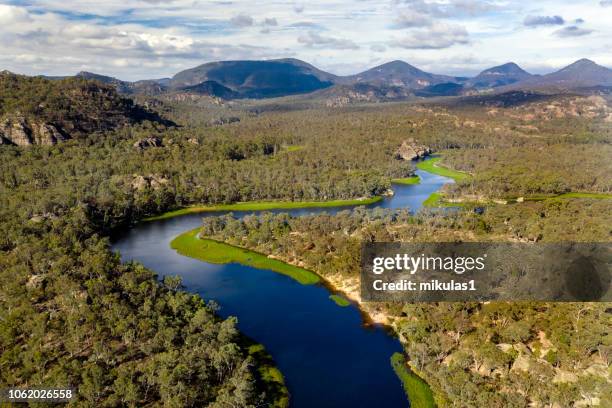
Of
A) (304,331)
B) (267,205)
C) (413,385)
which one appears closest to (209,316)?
(304,331)

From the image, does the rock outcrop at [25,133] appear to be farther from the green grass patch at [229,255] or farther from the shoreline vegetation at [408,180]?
the shoreline vegetation at [408,180]

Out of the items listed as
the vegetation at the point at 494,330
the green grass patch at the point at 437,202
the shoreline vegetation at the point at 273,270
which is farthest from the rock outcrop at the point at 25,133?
the green grass patch at the point at 437,202

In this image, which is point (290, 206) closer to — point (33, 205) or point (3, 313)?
point (33, 205)

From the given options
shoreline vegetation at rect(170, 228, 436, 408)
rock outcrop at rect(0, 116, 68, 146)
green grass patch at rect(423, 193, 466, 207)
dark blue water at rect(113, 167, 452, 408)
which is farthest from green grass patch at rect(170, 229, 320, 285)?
rock outcrop at rect(0, 116, 68, 146)

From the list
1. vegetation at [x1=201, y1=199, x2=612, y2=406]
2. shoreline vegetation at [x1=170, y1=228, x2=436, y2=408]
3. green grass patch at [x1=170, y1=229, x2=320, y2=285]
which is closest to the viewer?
vegetation at [x1=201, y1=199, x2=612, y2=406]

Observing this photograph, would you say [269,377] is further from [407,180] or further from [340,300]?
[407,180]

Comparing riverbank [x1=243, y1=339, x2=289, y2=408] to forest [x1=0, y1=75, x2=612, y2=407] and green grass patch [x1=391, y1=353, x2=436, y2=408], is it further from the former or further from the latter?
green grass patch [x1=391, y1=353, x2=436, y2=408]

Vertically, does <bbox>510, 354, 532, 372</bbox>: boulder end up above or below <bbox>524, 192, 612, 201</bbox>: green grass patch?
below
